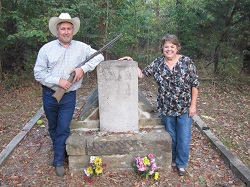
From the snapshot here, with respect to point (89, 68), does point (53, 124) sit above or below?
below

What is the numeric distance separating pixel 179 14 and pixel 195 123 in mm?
6323

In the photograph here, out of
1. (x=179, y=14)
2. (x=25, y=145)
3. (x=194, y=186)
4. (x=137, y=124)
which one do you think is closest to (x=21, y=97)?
Result: (x=25, y=145)

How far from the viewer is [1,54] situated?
9609 mm

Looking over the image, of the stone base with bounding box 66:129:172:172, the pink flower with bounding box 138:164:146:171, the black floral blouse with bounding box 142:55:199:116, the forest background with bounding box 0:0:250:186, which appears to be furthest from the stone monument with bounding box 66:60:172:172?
the forest background with bounding box 0:0:250:186

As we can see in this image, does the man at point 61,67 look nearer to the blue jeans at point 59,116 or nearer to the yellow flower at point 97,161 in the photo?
the blue jeans at point 59,116

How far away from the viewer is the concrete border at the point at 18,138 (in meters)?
4.11

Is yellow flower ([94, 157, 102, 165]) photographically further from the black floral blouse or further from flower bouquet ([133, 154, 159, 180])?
the black floral blouse

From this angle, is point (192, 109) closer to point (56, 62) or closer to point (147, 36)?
point (56, 62)

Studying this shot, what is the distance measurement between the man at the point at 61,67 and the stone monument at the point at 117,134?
224mm

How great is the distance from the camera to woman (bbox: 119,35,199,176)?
3.32 metres

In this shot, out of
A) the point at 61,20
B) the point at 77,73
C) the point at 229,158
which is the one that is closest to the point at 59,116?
the point at 77,73

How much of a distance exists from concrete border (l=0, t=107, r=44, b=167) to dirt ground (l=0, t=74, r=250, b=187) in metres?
0.07

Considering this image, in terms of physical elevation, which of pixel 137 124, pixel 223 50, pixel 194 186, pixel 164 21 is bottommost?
pixel 194 186

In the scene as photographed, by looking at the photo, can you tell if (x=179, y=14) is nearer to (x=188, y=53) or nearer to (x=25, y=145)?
(x=188, y=53)
